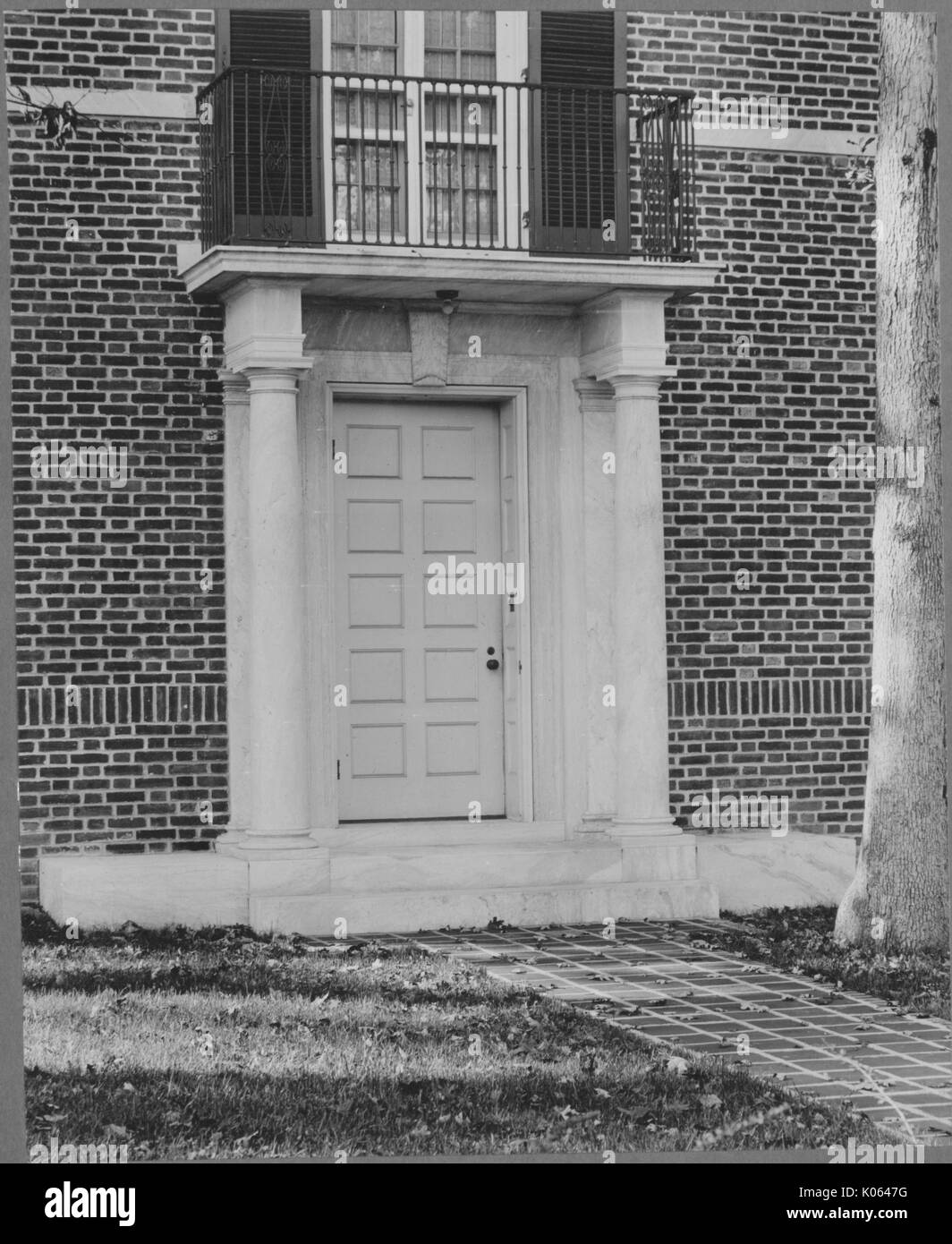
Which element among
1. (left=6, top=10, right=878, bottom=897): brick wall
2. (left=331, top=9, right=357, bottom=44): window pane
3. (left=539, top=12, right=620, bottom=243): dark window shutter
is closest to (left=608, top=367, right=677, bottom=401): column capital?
(left=6, top=10, right=878, bottom=897): brick wall

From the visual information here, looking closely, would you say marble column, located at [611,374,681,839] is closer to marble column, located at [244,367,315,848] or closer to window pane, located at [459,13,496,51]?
marble column, located at [244,367,315,848]

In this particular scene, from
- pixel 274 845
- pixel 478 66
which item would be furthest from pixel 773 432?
pixel 274 845

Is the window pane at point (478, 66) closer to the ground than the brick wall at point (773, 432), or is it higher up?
higher up

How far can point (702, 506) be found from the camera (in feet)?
39.9

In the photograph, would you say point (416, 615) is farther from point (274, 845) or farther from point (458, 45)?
point (458, 45)

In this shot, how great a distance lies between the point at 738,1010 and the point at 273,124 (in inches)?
220

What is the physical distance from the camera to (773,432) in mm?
12289

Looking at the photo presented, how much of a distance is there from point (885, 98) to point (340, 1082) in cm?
559

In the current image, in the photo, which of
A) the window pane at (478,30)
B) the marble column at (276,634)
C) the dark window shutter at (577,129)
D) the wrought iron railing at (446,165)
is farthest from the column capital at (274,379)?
the window pane at (478,30)

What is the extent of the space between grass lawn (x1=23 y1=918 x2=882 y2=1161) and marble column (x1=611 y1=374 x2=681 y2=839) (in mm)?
2103

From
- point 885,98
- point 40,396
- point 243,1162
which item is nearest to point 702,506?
point 885,98

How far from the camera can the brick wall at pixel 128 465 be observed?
1106 cm

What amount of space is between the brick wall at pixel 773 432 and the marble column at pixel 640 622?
0.67 m

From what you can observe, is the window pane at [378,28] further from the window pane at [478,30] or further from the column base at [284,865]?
the column base at [284,865]
